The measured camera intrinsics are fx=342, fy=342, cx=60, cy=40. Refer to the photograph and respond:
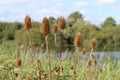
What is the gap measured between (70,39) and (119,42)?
13652mm

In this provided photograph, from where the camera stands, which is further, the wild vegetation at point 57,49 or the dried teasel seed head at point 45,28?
the wild vegetation at point 57,49

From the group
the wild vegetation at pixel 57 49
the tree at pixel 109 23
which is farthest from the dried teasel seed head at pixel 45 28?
the tree at pixel 109 23

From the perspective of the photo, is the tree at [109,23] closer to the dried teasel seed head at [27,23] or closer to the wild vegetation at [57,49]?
the wild vegetation at [57,49]

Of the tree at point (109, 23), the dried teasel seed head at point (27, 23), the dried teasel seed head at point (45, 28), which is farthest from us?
the tree at point (109, 23)

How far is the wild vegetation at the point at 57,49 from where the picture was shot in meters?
1.97

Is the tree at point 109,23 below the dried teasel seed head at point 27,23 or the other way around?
the other way around

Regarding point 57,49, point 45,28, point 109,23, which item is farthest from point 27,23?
point 109,23

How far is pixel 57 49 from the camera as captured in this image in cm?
274

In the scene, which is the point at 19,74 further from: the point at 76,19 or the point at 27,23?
the point at 76,19

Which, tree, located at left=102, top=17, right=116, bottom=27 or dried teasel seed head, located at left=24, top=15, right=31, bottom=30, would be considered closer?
dried teasel seed head, located at left=24, top=15, right=31, bottom=30

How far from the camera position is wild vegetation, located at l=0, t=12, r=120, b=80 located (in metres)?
1.97

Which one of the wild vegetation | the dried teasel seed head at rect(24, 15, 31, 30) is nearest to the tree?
the wild vegetation

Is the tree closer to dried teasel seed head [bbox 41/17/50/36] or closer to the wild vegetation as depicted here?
the wild vegetation

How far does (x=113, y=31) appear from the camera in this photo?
53969 millimetres
